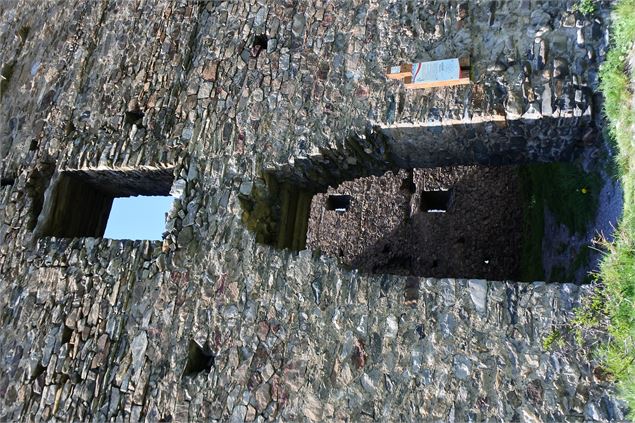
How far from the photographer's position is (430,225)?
8453 millimetres

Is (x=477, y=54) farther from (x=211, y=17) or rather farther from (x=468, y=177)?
(x=468, y=177)

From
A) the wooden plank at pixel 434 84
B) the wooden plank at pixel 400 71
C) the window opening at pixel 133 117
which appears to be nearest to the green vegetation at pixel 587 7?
the wooden plank at pixel 434 84

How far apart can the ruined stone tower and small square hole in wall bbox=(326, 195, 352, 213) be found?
151 inches

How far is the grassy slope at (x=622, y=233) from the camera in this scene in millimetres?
3334

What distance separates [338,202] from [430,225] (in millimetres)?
1754

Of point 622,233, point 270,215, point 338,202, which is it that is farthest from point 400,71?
point 338,202

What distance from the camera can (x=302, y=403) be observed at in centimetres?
405

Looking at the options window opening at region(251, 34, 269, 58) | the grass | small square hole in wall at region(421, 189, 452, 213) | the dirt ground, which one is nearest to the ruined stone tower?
window opening at region(251, 34, 269, 58)

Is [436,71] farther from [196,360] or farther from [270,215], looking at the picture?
[196,360]

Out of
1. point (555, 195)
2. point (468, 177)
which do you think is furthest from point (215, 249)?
point (468, 177)

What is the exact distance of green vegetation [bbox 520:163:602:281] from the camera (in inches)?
219

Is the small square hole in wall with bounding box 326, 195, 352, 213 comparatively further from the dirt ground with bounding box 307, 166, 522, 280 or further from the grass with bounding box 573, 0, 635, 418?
the grass with bounding box 573, 0, 635, 418

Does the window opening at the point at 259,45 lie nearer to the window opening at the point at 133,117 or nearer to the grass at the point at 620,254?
the window opening at the point at 133,117

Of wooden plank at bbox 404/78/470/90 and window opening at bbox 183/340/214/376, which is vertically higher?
wooden plank at bbox 404/78/470/90
